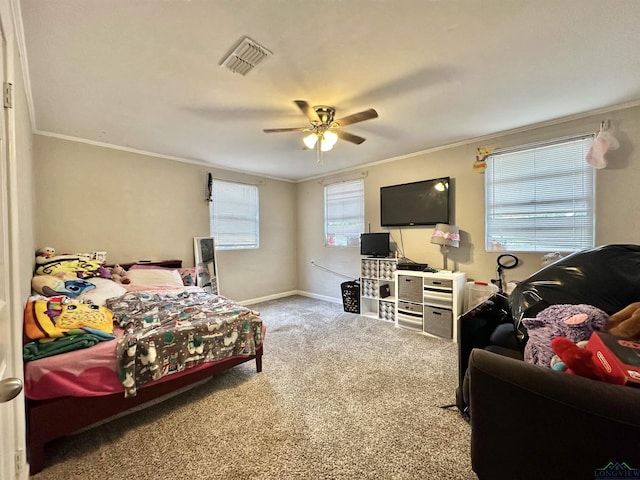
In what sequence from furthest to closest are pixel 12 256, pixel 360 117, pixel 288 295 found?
1. pixel 288 295
2. pixel 360 117
3. pixel 12 256

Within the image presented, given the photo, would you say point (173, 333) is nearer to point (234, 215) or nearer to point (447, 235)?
point (234, 215)

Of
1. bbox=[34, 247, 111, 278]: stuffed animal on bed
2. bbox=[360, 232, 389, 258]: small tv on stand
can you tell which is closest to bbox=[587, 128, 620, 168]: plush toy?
bbox=[360, 232, 389, 258]: small tv on stand

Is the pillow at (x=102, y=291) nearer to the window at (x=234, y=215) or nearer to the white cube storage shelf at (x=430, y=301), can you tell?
the window at (x=234, y=215)

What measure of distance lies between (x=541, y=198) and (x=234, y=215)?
443 centimetres

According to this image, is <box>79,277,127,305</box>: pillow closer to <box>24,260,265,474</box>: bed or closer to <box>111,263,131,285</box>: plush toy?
<box>24,260,265,474</box>: bed

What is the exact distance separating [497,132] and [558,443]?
133 inches

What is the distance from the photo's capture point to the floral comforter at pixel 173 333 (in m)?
1.76

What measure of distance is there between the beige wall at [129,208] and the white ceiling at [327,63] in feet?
1.31

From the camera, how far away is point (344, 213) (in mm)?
4934

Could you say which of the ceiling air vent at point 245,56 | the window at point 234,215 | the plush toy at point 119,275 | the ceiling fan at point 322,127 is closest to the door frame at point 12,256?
the ceiling air vent at point 245,56

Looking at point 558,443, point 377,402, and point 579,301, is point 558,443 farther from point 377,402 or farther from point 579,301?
point 377,402

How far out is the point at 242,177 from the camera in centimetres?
486

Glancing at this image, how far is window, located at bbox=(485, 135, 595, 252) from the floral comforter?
313 cm

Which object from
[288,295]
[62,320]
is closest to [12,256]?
[62,320]
